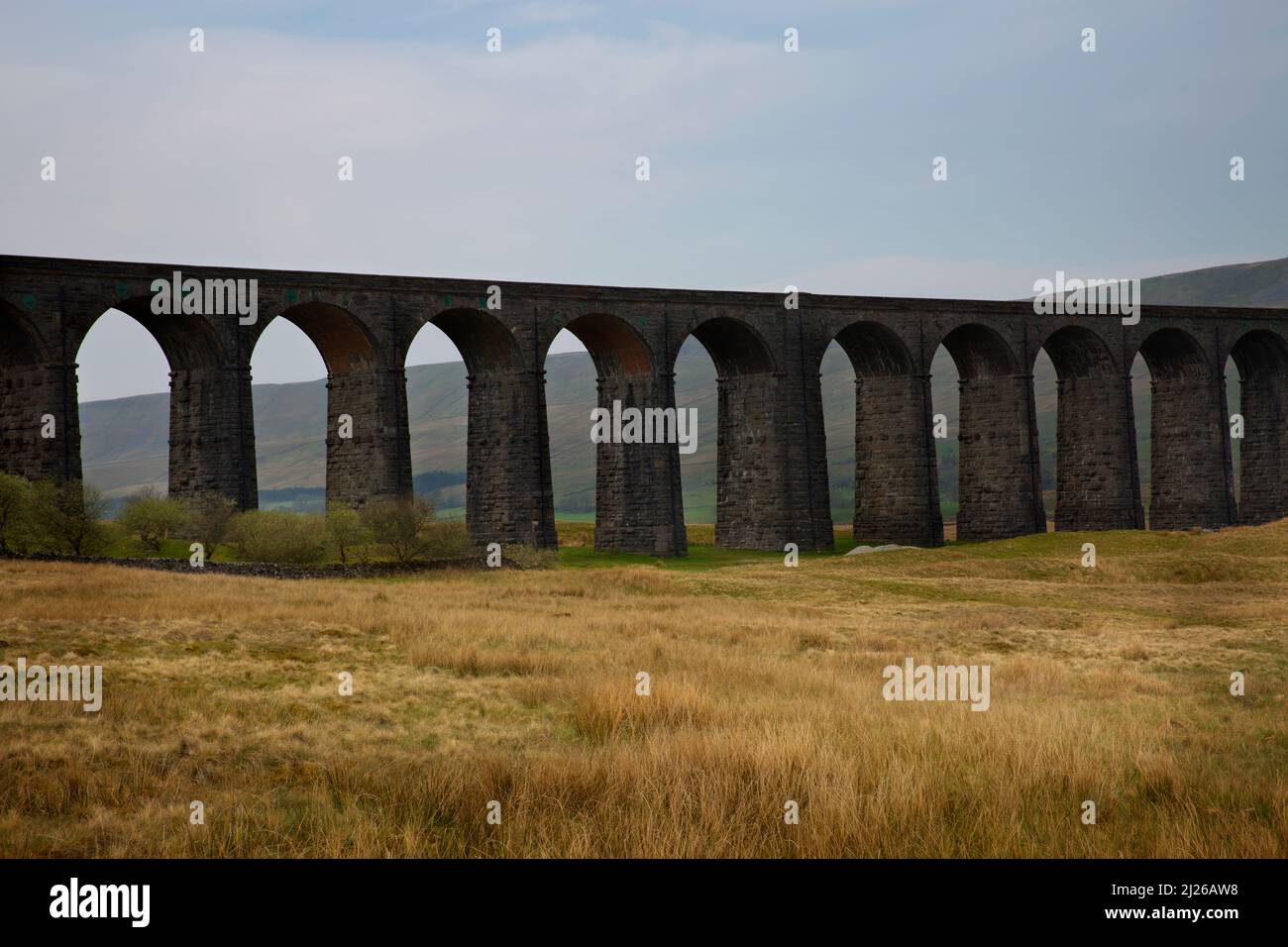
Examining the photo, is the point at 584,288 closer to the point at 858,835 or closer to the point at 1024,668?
the point at 1024,668

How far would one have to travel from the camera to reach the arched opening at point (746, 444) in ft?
166

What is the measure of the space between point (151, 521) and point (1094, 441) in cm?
4309

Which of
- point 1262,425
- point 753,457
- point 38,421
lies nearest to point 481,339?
point 753,457

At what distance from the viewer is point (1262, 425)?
212 ft

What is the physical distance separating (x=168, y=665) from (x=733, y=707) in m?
7.57

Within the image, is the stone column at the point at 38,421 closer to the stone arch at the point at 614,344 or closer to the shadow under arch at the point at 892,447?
the stone arch at the point at 614,344

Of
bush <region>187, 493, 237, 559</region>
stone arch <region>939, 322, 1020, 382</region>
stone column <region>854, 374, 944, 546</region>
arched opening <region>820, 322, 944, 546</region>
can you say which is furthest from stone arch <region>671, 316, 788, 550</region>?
bush <region>187, 493, 237, 559</region>

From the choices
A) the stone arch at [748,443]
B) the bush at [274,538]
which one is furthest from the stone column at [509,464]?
the stone arch at [748,443]

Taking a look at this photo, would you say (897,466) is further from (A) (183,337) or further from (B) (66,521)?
(B) (66,521)

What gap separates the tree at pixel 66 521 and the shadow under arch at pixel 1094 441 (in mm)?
42072

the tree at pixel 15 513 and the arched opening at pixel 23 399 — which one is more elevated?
the arched opening at pixel 23 399

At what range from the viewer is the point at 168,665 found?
1591cm

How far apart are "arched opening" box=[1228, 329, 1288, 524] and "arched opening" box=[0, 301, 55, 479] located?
5437 cm
